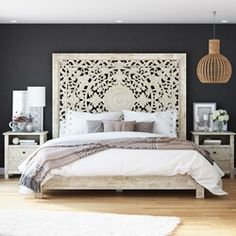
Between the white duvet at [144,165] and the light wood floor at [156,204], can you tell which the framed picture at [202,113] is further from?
the white duvet at [144,165]

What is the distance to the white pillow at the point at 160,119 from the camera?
8242 mm

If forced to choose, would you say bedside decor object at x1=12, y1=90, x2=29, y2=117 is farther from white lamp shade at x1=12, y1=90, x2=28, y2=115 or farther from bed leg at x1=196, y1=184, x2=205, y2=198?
bed leg at x1=196, y1=184, x2=205, y2=198

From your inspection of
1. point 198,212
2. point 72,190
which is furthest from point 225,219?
point 72,190

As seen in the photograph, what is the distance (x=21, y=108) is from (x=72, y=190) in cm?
191

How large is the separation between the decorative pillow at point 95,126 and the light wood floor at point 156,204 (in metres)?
1.22

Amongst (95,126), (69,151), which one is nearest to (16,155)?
(95,126)

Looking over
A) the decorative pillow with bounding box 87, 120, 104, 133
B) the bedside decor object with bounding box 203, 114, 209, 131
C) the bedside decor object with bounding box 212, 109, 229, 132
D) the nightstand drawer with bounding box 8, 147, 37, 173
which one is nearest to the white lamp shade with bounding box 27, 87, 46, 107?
the nightstand drawer with bounding box 8, 147, 37, 173

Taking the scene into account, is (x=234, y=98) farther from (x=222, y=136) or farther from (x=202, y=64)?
(x=202, y=64)

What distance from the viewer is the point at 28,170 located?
266 inches

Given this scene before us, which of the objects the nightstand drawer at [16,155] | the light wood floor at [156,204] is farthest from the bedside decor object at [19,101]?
the light wood floor at [156,204]

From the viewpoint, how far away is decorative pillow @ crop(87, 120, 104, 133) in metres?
8.04

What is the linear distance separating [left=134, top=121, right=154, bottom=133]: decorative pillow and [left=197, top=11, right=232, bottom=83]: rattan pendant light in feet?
3.57

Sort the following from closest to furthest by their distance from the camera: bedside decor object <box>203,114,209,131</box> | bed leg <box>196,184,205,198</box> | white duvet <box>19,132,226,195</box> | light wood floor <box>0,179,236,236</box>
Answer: light wood floor <box>0,179,236,236</box> → white duvet <box>19,132,226,195</box> → bed leg <box>196,184,205,198</box> → bedside decor object <box>203,114,209,131</box>

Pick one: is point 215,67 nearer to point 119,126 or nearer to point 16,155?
point 119,126
